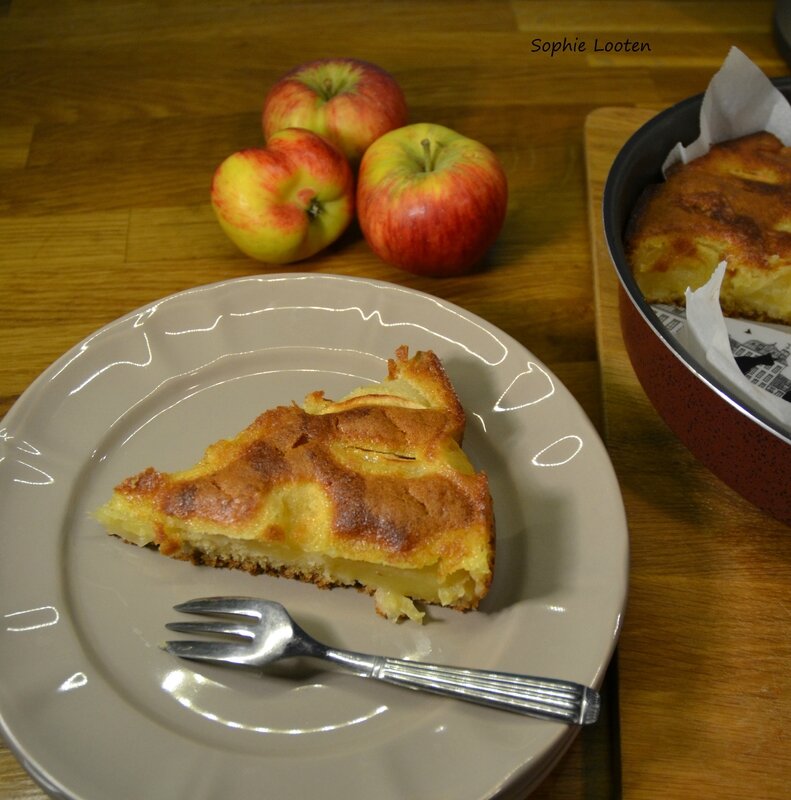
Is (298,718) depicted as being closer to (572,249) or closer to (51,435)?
(51,435)

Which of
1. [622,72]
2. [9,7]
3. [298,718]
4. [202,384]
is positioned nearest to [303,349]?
[202,384]

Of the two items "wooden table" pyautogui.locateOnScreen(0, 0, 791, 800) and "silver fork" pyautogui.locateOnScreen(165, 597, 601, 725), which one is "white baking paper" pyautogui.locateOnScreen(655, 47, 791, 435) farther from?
"silver fork" pyautogui.locateOnScreen(165, 597, 601, 725)

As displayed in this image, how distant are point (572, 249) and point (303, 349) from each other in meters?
0.69

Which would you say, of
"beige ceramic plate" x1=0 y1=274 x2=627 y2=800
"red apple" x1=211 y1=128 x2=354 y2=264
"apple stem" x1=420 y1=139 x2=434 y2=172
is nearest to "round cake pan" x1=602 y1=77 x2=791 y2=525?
"beige ceramic plate" x1=0 y1=274 x2=627 y2=800

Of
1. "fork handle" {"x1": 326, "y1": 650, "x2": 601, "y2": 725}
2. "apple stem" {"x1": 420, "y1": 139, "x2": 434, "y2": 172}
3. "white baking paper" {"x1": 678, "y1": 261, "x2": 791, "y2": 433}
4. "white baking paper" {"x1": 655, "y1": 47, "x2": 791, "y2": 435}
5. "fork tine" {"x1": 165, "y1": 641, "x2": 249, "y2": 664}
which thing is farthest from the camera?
"apple stem" {"x1": 420, "y1": 139, "x2": 434, "y2": 172}

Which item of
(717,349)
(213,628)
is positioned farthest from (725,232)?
(213,628)

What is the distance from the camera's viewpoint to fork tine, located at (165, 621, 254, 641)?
1.18 metres

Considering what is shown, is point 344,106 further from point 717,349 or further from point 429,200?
point 717,349

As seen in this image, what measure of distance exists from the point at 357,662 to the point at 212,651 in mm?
202

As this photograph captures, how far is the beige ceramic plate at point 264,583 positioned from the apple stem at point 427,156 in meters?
0.31

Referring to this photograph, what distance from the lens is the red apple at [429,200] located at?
65.3 inches

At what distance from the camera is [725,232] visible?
167 centimetres

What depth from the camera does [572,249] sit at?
1.88m

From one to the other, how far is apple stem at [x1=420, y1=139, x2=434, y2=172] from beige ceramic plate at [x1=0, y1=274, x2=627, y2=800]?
0.31m
